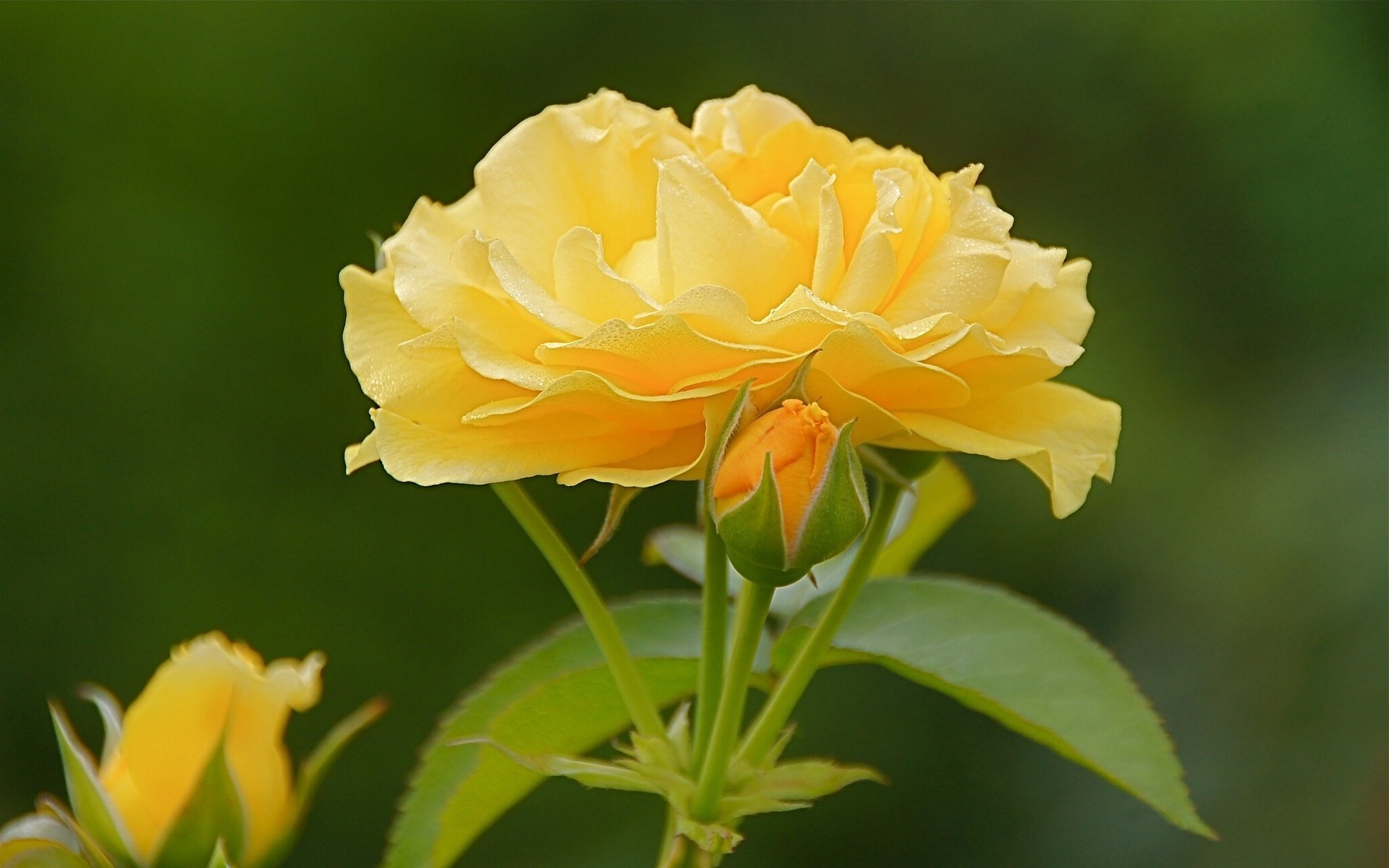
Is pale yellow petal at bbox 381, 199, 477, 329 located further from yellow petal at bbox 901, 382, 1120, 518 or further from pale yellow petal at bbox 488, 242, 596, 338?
yellow petal at bbox 901, 382, 1120, 518

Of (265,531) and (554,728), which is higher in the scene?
(265,531)

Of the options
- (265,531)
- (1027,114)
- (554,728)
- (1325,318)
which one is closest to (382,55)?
(265,531)

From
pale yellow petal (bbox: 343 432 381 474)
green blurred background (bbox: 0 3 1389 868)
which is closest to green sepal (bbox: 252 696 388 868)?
pale yellow petal (bbox: 343 432 381 474)

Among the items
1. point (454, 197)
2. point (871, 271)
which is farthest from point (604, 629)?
point (454, 197)

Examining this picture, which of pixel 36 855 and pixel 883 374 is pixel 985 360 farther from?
pixel 36 855

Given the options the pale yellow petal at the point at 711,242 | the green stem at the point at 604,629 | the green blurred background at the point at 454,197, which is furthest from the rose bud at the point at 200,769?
the green blurred background at the point at 454,197

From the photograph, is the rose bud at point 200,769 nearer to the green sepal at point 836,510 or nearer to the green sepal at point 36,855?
the green sepal at point 36,855

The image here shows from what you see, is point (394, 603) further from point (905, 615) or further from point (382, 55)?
point (905, 615)
